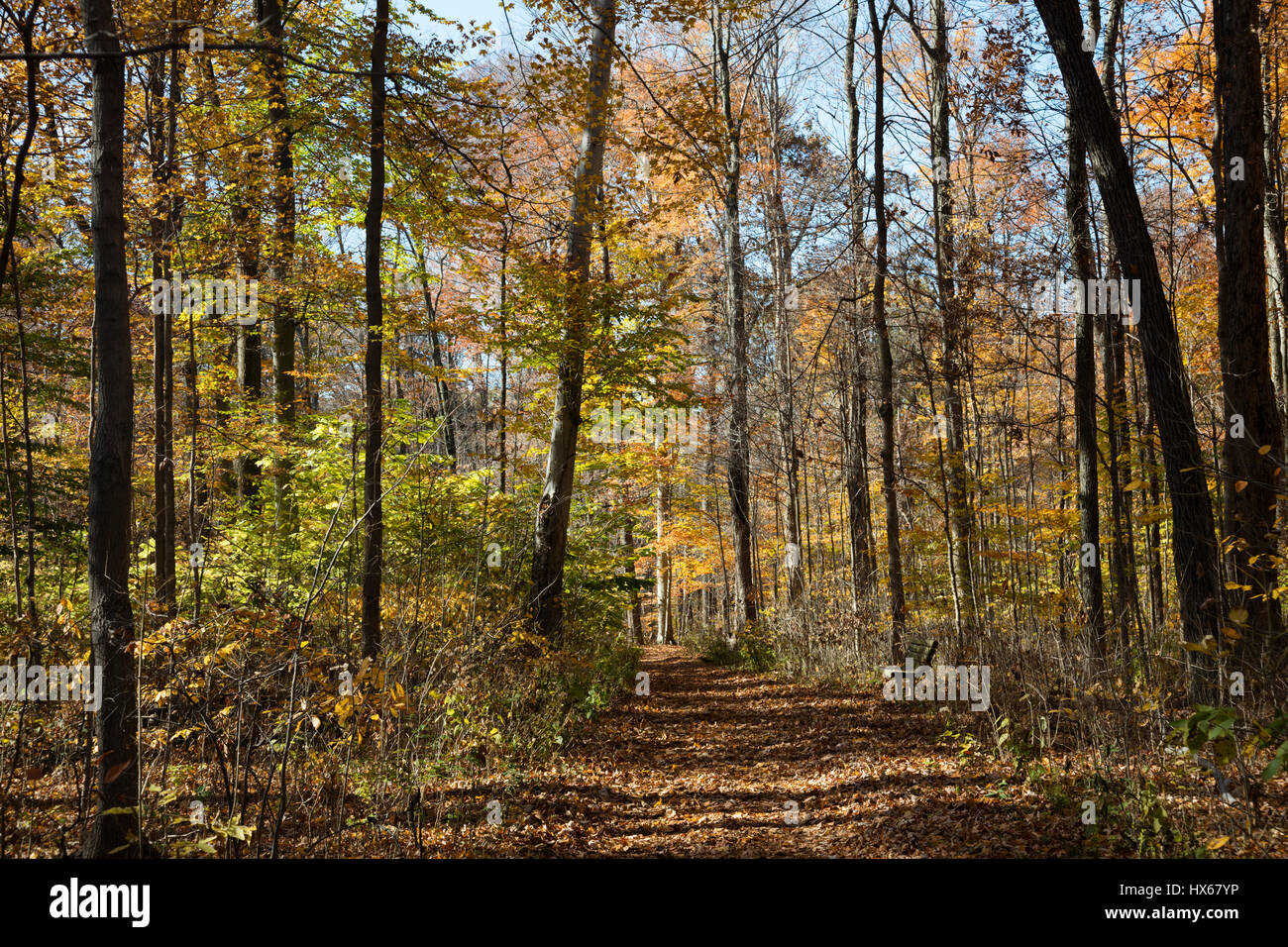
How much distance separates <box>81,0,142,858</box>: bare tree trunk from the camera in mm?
3928

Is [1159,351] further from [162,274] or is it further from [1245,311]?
[162,274]

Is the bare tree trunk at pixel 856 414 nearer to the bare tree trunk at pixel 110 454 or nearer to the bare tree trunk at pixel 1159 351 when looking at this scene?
the bare tree trunk at pixel 1159 351

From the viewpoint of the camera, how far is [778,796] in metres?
5.86

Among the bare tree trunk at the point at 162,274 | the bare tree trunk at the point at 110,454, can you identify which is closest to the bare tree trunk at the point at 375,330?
the bare tree trunk at the point at 110,454

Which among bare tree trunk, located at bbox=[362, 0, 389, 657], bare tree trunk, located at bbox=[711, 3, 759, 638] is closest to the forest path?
bare tree trunk, located at bbox=[362, 0, 389, 657]

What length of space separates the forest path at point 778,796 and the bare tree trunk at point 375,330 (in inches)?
77.4

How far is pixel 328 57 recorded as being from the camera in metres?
8.97

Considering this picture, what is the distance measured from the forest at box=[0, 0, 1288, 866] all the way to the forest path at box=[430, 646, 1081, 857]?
48 millimetres

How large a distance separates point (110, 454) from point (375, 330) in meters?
3.03

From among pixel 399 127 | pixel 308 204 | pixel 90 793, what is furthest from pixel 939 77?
pixel 90 793

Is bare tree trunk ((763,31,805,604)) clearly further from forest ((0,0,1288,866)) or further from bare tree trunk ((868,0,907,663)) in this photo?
bare tree trunk ((868,0,907,663))

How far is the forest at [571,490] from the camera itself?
13.8 ft

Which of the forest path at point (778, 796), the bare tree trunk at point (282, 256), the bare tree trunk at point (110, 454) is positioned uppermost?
the bare tree trunk at point (282, 256)
